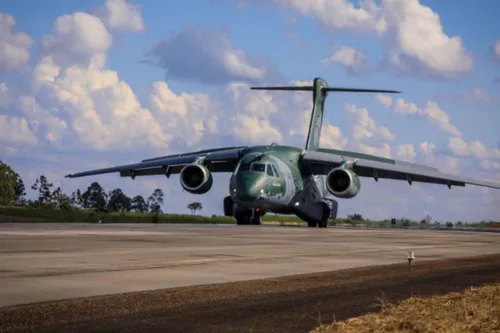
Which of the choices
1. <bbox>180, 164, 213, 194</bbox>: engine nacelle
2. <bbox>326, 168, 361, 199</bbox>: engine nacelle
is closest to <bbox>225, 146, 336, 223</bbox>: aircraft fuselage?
<bbox>180, 164, 213, 194</bbox>: engine nacelle

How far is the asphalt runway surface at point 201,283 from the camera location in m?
8.39

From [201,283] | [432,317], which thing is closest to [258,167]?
[201,283]

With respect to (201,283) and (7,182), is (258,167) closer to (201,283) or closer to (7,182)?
(201,283)

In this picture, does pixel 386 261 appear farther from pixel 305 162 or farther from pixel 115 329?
pixel 305 162

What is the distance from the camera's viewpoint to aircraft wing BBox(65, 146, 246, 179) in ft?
159

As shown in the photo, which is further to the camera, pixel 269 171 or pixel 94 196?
pixel 94 196

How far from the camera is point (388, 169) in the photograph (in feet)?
157

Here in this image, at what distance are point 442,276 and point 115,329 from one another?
8120mm

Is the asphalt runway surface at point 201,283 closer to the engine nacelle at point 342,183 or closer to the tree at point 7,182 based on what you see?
the engine nacelle at point 342,183

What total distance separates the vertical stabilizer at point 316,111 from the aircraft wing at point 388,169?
4.00 m

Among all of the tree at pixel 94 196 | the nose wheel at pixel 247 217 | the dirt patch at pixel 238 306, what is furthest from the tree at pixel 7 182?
the dirt patch at pixel 238 306

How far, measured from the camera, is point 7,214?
53469 millimetres

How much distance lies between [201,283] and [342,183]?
33.7 m

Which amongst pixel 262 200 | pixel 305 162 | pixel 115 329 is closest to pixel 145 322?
pixel 115 329
